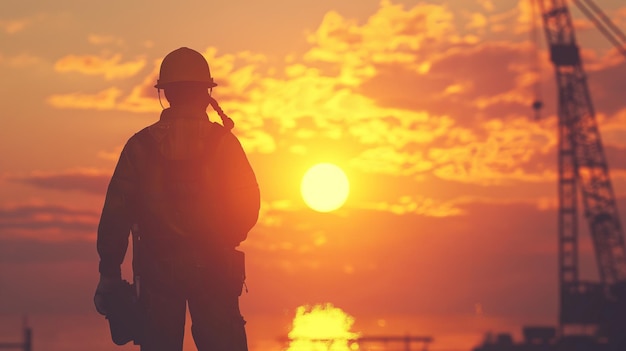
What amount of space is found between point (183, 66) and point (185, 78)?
0.35 feet

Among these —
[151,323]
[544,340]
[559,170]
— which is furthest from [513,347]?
[151,323]

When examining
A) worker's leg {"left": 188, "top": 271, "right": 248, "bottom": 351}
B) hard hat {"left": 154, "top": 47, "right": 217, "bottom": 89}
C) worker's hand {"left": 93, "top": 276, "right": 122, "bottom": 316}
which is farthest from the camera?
hard hat {"left": 154, "top": 47, "right": 217, "bottom": 89}

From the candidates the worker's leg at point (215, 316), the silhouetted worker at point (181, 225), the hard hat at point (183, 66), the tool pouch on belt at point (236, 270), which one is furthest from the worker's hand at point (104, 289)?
the hard hat at point (183, 66)

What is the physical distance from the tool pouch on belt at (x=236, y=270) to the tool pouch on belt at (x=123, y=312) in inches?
30.1

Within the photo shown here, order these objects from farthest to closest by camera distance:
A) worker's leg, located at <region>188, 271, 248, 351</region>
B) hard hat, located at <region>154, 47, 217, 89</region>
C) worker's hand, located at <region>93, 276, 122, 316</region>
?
hard hat, located at <region>154, 47, 217, 89</region>, worker's leg, located at <region>188, 271, 248, 351</region>, worker's hand, located at <region>93, 276, 122, 316</region>

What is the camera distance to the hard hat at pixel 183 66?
857 cm

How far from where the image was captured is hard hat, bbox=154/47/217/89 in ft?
28.1

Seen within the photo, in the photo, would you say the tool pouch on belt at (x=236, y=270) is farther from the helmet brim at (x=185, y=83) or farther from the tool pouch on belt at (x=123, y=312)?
the helmet brim at (x=185, y=83)

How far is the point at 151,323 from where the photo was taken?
840cm

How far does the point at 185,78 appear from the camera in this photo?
8.56 metres

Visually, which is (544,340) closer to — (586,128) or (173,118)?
(586,128)

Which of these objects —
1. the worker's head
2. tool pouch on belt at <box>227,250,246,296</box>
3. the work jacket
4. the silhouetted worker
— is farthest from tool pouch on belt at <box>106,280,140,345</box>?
the worker's head

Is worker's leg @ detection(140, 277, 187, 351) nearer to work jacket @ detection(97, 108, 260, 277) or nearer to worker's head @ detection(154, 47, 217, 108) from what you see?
work jacket @ detection(97, 108, 260, 277)

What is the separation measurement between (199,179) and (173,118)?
0.54 meters
